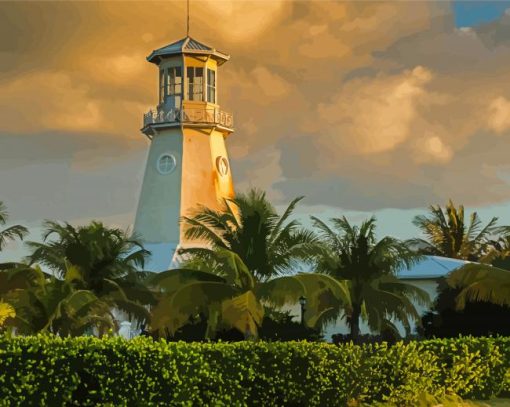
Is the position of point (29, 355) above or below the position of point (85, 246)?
below

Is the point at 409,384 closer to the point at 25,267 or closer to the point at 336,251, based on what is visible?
the point at 336,251

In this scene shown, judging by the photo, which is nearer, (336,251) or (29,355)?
(29,355)

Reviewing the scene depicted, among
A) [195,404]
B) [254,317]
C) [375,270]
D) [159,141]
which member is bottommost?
[195,404]

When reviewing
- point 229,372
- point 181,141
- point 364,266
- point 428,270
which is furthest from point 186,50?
point 229,372

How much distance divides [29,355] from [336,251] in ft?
72.6

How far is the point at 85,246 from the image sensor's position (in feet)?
118

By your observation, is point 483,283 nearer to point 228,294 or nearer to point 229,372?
point 228,294

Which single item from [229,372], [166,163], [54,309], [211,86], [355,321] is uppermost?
[211,86]

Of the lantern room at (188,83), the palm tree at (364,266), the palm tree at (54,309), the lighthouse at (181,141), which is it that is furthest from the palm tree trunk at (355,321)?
the lantern room at (188,83)

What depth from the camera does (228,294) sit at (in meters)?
30.9

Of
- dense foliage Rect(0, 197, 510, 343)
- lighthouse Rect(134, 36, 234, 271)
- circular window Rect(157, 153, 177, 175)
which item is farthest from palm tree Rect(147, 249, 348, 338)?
circular window Rect(157, 153, 177, 175)

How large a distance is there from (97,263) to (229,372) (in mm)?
18359

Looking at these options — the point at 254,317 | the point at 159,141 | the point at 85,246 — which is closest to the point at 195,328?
the point at 254,317

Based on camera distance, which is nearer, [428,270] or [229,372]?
[229,372]
